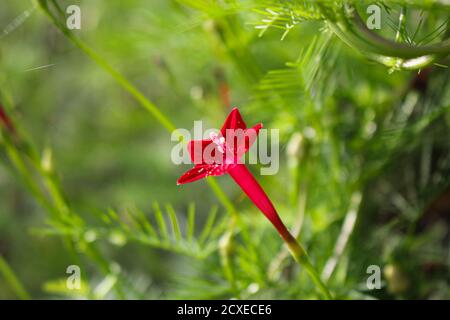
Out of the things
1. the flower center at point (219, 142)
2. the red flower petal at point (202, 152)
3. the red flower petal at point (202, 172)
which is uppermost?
the flower center at point (219, 142)

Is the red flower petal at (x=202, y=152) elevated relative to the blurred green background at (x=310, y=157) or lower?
lower

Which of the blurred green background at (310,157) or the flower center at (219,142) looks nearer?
the flower center at (219,142)

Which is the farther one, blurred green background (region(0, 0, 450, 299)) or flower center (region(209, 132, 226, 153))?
blurred green background (region(0, 0, 450, 299))

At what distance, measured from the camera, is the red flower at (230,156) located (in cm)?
34

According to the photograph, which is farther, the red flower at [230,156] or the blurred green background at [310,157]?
the blurred green background at [310,157]

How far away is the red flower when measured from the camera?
0.34m

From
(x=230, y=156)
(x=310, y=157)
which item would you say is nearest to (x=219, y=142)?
(x=230, y=156)

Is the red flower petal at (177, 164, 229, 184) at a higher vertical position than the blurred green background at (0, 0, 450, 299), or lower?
lower

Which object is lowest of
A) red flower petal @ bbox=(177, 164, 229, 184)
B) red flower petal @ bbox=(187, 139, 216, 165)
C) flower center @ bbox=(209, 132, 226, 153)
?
red flower petal @ bbox=(177, 164, 229, 184)

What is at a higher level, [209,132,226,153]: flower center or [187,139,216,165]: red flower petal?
[209,132,226,153]: flower center

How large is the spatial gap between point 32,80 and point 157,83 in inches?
10.0

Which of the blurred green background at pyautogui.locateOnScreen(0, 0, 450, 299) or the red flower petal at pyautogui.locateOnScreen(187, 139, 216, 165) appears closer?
the red flower petal at pyautogui.locateOnScreen(187, 139, 216, 165)
